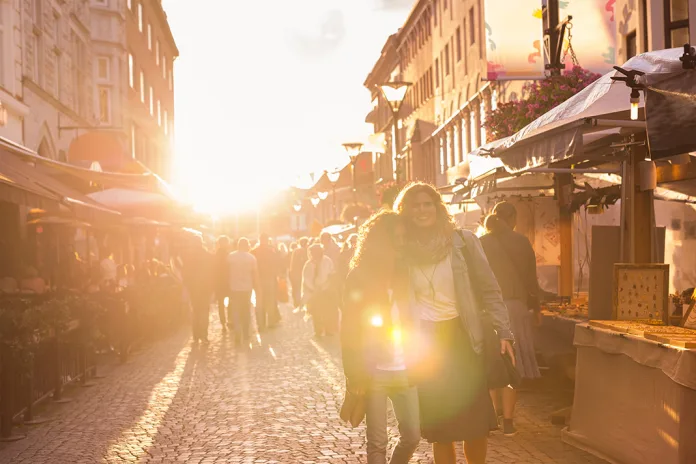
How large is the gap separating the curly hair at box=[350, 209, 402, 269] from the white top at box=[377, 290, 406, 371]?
218mm

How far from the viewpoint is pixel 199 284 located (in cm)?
1878

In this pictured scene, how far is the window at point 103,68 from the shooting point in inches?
1571

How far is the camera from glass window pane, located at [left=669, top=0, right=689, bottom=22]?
18203 millimetres

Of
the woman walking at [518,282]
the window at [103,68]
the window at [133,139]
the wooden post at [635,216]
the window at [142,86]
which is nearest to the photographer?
the wooden post at [635,216]

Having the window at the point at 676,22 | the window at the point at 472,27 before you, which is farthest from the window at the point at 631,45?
the window at the point at 472,27

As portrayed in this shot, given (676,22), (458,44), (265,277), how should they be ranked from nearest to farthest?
(676,22), (265,277), (458,44)

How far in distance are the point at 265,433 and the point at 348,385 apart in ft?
11.8

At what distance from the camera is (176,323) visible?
2331cm

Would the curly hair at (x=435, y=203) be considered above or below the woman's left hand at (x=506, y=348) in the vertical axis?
above

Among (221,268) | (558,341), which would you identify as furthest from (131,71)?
(558,341)

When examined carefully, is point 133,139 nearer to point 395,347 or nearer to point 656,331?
point 656,331

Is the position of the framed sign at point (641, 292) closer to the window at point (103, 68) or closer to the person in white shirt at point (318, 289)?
the person in white shirt at point (318, 289)

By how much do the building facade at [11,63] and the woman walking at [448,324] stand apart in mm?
18183

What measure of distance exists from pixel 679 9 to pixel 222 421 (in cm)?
1209
